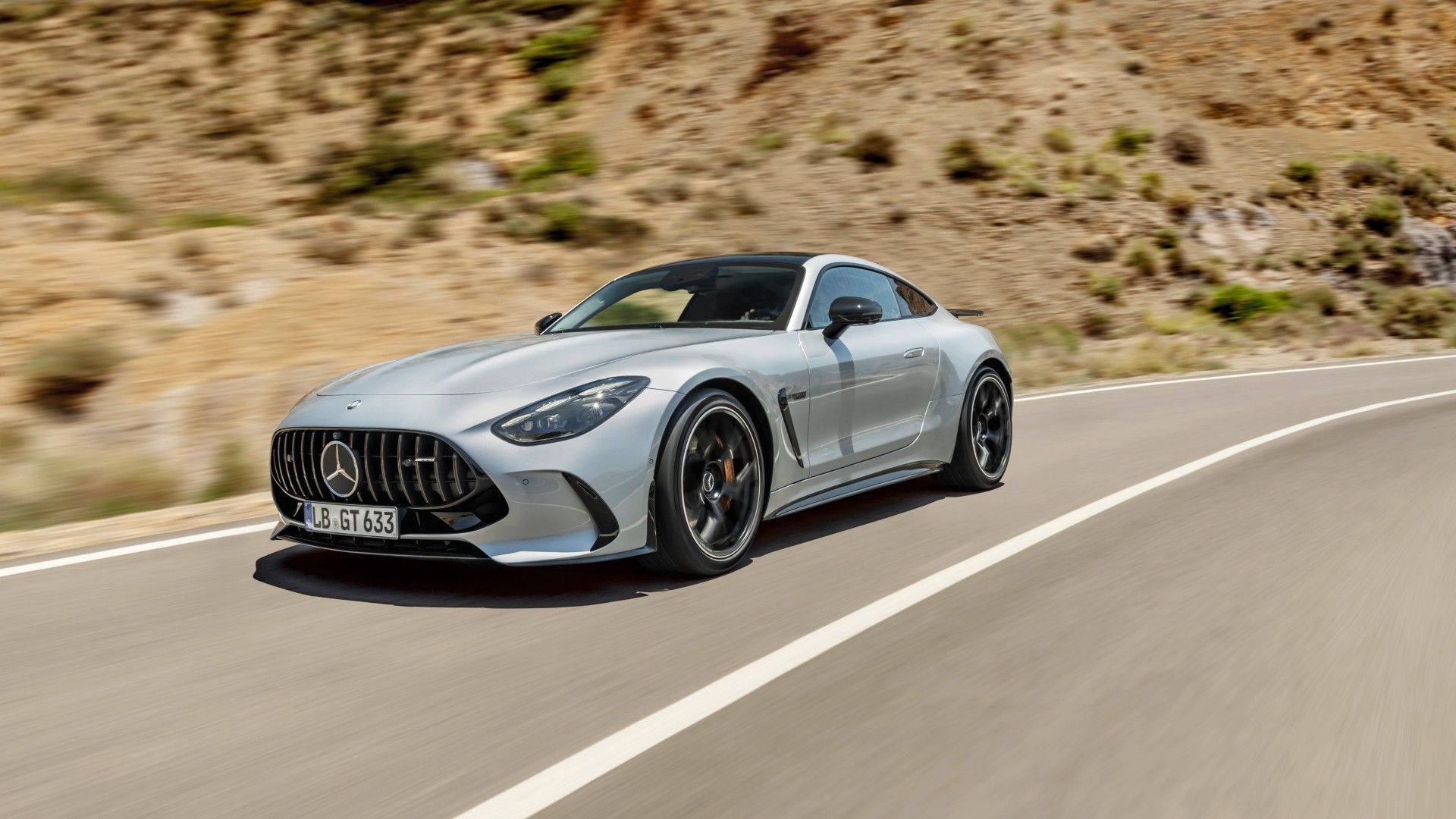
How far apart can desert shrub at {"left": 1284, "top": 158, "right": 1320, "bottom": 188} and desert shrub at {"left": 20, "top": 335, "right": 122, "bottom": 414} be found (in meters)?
28.0

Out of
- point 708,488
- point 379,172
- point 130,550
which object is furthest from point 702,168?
point 708,488

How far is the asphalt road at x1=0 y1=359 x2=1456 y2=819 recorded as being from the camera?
345 centimetres

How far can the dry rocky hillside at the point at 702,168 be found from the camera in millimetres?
15500

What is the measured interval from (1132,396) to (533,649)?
10.7 metres

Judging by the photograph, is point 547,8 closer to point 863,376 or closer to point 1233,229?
point 1233,229

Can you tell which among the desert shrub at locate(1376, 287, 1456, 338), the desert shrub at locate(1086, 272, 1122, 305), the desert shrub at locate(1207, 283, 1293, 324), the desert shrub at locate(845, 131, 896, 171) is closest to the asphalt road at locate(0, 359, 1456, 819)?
the desert shrub at locate(1086, 272, 1122, 305)

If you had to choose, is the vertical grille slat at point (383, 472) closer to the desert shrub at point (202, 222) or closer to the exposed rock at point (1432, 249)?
the desert shrub at point (202, 222)

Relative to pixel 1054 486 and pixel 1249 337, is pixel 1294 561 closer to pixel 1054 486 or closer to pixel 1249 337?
pixel 1054 486

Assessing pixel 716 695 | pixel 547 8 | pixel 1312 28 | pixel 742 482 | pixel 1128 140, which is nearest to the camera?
pixel 716 695

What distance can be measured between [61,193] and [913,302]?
1402cm

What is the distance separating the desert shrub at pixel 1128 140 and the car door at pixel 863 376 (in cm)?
2590

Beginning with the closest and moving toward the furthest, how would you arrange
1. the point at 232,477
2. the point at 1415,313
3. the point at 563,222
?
the point at 232,477 → the point at 563,222 → the point at 1415,313

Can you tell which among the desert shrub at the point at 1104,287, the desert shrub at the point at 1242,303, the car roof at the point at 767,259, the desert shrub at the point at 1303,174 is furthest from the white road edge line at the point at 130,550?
the desert shrub at the point at 1303,174

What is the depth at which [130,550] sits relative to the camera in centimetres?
646
